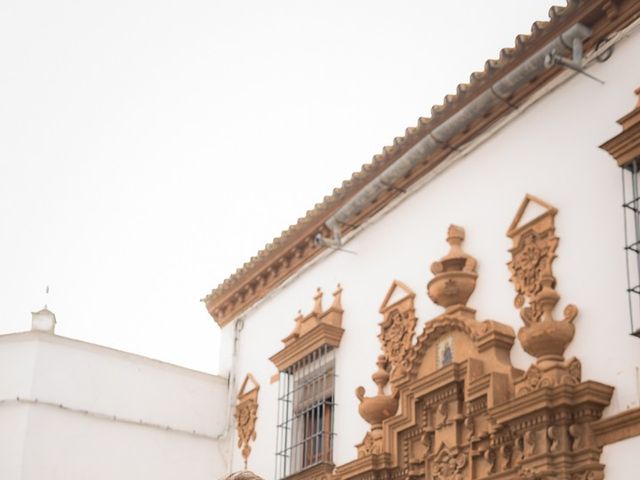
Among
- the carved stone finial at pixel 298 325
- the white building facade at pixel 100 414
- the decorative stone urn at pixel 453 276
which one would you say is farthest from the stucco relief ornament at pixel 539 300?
the white building facade at pixel 100 414

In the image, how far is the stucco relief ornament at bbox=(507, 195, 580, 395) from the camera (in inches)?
301

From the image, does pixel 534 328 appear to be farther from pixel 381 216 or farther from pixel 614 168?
pixel 381 216

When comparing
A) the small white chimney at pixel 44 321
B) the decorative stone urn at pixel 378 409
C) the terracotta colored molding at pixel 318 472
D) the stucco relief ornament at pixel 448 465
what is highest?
the small white chimney at pixel 44 321

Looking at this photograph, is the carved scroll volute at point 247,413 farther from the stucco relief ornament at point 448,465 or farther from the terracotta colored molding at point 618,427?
the terracotta colored molding at point 618,427

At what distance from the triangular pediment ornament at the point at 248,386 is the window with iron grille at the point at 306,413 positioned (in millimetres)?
714

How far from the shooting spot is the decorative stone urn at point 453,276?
349 inches

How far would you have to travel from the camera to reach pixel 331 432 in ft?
34.9

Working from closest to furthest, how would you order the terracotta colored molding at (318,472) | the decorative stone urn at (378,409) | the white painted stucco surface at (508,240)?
the white painted stucco surface at (508,240), the decorative stone urn at (378,409), the terracotta colored molding at (318,472)

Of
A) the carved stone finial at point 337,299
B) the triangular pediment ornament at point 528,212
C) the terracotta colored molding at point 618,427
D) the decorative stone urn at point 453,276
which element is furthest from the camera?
the carved stone finial at point 337,299

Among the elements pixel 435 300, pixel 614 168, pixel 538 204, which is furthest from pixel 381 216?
pixel 614 168

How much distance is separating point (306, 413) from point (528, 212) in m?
3.84

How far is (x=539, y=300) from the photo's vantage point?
26.0 ft

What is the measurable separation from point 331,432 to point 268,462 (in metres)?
1.39

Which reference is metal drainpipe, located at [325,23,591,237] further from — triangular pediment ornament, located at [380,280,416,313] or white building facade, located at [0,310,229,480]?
white building facade, located at [0,310,229,480]
